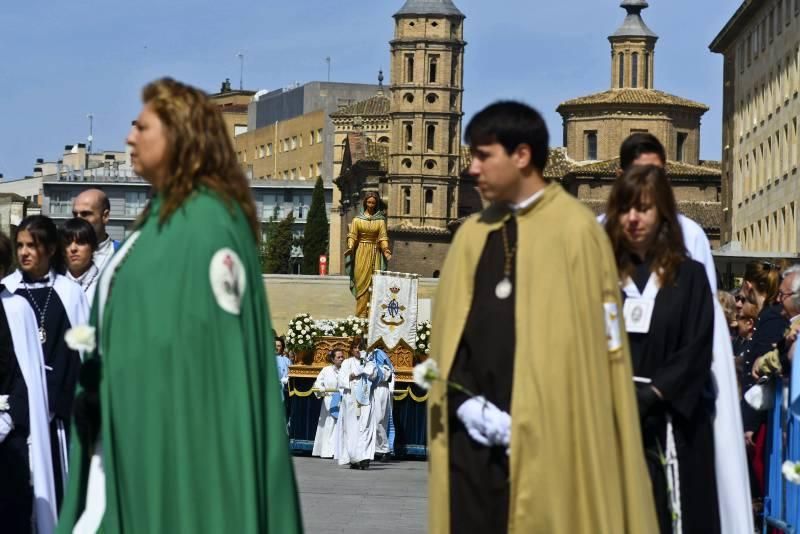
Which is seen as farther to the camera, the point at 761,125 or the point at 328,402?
the point at 761,125

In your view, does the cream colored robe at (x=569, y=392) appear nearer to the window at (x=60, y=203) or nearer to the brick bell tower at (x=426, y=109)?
the brick bell tower at (x=426, y=109)

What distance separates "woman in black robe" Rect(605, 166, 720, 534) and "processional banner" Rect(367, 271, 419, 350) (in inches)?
822

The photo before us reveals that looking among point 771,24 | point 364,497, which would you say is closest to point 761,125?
point 771,24

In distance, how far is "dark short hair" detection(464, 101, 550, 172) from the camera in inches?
296

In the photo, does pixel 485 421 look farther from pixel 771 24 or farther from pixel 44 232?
pixel 771 24

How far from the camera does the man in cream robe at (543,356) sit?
7309 millimetres

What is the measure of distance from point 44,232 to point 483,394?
12.4 feet

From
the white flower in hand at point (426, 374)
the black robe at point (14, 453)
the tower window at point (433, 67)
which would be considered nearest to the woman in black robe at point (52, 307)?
the black robe at point (14, 453)

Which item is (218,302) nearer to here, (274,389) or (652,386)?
(274,389)

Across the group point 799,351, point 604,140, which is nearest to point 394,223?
point 604,140

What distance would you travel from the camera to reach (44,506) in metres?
10.1

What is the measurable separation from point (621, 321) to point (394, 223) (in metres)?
131

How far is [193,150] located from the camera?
7.07 metres

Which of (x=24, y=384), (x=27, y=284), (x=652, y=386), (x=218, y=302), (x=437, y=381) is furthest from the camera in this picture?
(x=27, y=284)
